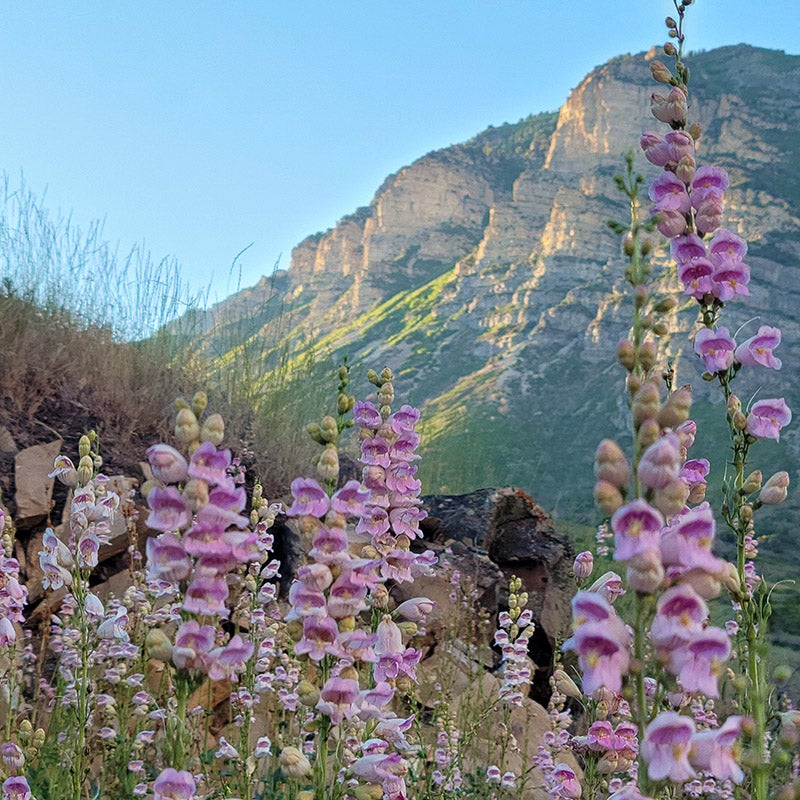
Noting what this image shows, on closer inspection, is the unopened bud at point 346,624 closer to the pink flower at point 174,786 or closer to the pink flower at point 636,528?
the pink flower at point 174,786

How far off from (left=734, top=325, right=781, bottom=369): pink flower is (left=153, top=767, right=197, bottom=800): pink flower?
210 cm

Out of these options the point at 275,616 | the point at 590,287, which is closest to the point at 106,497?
Result: the point at 275,616

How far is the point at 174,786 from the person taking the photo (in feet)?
4.72

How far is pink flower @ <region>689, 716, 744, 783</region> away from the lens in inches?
51.9

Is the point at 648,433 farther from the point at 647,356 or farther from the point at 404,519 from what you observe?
the point at 404,519

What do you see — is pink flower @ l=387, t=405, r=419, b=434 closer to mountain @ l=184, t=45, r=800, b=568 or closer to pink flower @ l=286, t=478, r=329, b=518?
pink flower @ l=286, t=478, r=329, b=518

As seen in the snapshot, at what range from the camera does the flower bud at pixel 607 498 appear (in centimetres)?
133

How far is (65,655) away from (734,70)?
119238 mm

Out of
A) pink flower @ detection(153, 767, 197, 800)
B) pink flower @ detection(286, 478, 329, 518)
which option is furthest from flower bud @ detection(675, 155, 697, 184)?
pink flower @ detection(153, 767, 197, 800)

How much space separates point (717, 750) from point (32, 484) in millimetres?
Answer: 4892

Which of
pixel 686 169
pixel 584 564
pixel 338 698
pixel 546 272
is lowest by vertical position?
pixel 338 698

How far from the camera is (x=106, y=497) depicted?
2.78 m

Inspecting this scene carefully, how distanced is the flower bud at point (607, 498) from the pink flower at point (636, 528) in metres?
0.05

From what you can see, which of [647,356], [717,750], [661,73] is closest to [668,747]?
[717,750]
